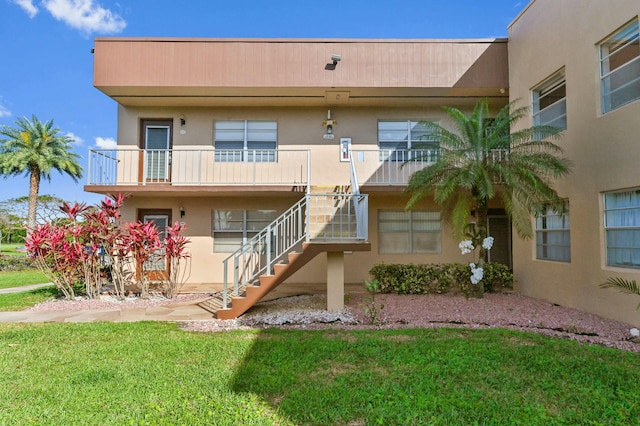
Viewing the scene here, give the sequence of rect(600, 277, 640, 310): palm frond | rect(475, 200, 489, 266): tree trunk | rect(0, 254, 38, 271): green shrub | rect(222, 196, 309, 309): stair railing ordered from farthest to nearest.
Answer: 1. rect(0, 254, 38, 271): green shrub
2. rect(475, 200, 489, 266): tree trunk
3. rect(222, 196, 309, 309): stair railing
4. rect(600, 277, 640, 310): palm frond

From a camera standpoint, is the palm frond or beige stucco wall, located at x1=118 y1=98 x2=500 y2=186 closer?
the palm frond

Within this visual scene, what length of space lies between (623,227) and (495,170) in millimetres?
2509

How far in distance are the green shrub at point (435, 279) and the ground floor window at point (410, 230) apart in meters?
2.09

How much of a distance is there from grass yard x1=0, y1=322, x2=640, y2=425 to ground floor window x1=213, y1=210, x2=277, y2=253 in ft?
18.5

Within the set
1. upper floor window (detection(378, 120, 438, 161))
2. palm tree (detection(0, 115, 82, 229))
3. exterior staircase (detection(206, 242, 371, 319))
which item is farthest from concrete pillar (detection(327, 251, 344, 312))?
palm tree (detection(0, 115, 82, 229))

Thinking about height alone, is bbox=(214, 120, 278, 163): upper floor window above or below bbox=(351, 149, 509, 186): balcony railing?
above

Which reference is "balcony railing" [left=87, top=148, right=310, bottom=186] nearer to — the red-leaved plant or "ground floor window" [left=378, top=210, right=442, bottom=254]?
the red-leaved plant

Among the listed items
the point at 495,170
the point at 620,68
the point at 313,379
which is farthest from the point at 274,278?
the point at 620,68

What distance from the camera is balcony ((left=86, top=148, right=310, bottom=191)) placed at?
36.0 feet

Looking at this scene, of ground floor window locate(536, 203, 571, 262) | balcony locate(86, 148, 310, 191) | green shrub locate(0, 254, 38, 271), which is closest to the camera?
ground floor window locate(536, 203, 571, 262)

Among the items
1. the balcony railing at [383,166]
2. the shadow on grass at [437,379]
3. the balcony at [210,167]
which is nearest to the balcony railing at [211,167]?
the balcony at [210,167]

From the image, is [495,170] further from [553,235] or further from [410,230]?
[410,230]

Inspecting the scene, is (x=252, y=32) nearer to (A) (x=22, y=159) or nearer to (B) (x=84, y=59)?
(B) (x=84, y=59)

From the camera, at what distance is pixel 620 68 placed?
6.73 meters
